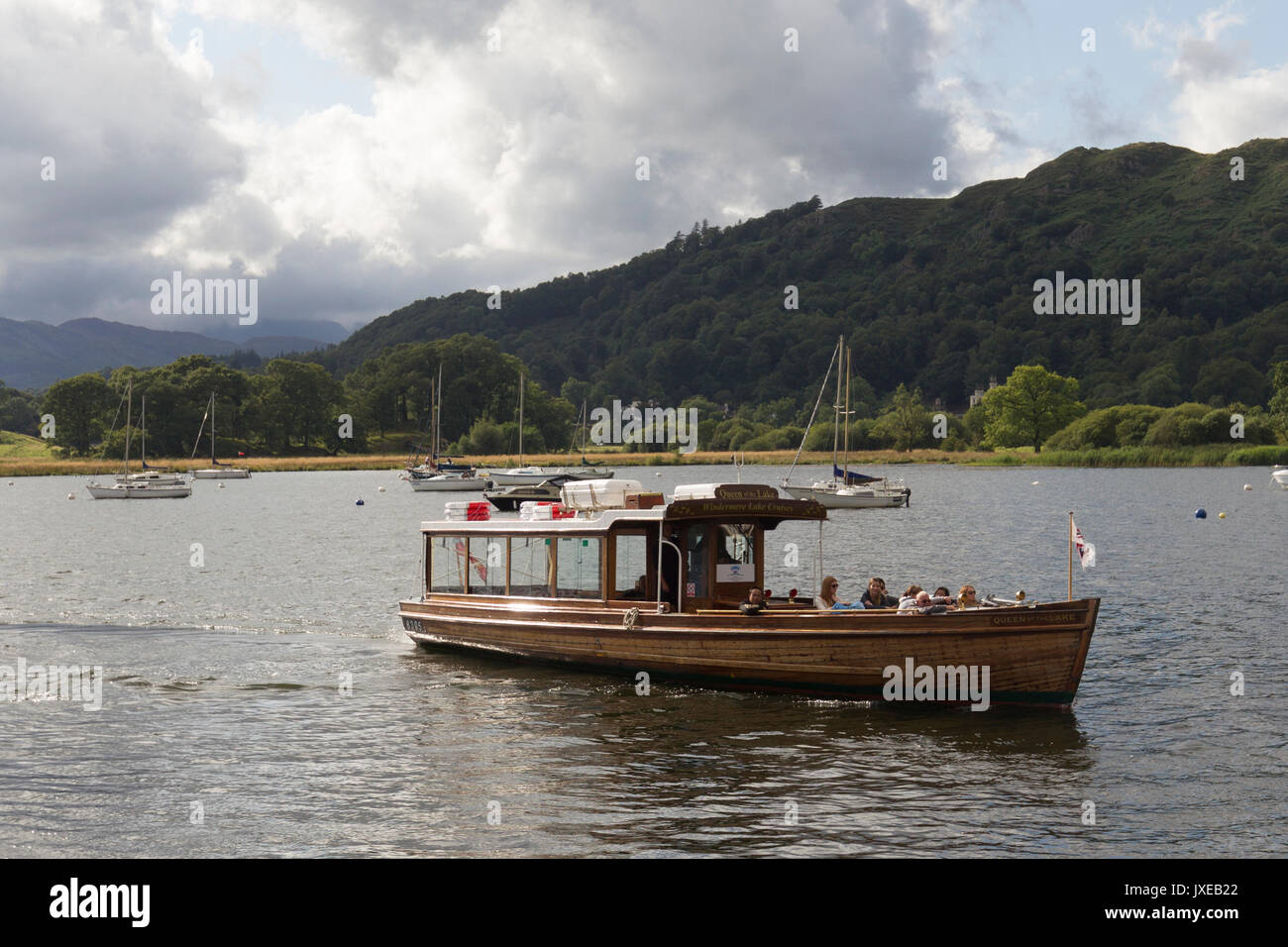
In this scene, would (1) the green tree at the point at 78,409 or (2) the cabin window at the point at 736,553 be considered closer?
(2) the cabin window at the point at 736,553

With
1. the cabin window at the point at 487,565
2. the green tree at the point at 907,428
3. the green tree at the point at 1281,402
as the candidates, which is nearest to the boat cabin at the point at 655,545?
the cabin window at the point at 487,565

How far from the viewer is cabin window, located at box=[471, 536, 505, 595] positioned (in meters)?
27.0

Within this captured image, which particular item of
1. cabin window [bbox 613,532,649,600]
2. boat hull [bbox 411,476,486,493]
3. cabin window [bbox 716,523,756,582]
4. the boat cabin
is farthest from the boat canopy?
cabin window [bbox 613,532,649,600]

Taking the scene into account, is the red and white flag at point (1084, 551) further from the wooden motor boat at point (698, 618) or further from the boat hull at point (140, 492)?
the boat hull at point (140, 492)

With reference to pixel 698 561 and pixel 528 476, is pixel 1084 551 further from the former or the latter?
pixel 528 476

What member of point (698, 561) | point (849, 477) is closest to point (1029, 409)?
point (849, 477)

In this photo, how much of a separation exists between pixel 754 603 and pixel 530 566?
19.7 ft

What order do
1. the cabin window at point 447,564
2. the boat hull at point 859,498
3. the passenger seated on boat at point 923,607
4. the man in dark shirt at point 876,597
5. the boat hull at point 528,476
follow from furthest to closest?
the boat hull at point 528,476, the boat hull at point 859,498, the cabin window at point 447,564, the man in dark shirt at point 876,597, the passenger seated on boat at point 923,607

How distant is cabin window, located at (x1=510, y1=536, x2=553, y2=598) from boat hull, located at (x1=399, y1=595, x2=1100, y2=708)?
54 centimetres

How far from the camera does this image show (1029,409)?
177875 millimetres

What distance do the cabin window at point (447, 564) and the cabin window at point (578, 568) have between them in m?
3.65

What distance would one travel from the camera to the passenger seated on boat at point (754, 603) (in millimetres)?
22047

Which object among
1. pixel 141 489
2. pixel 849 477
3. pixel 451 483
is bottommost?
pixel 141 489
